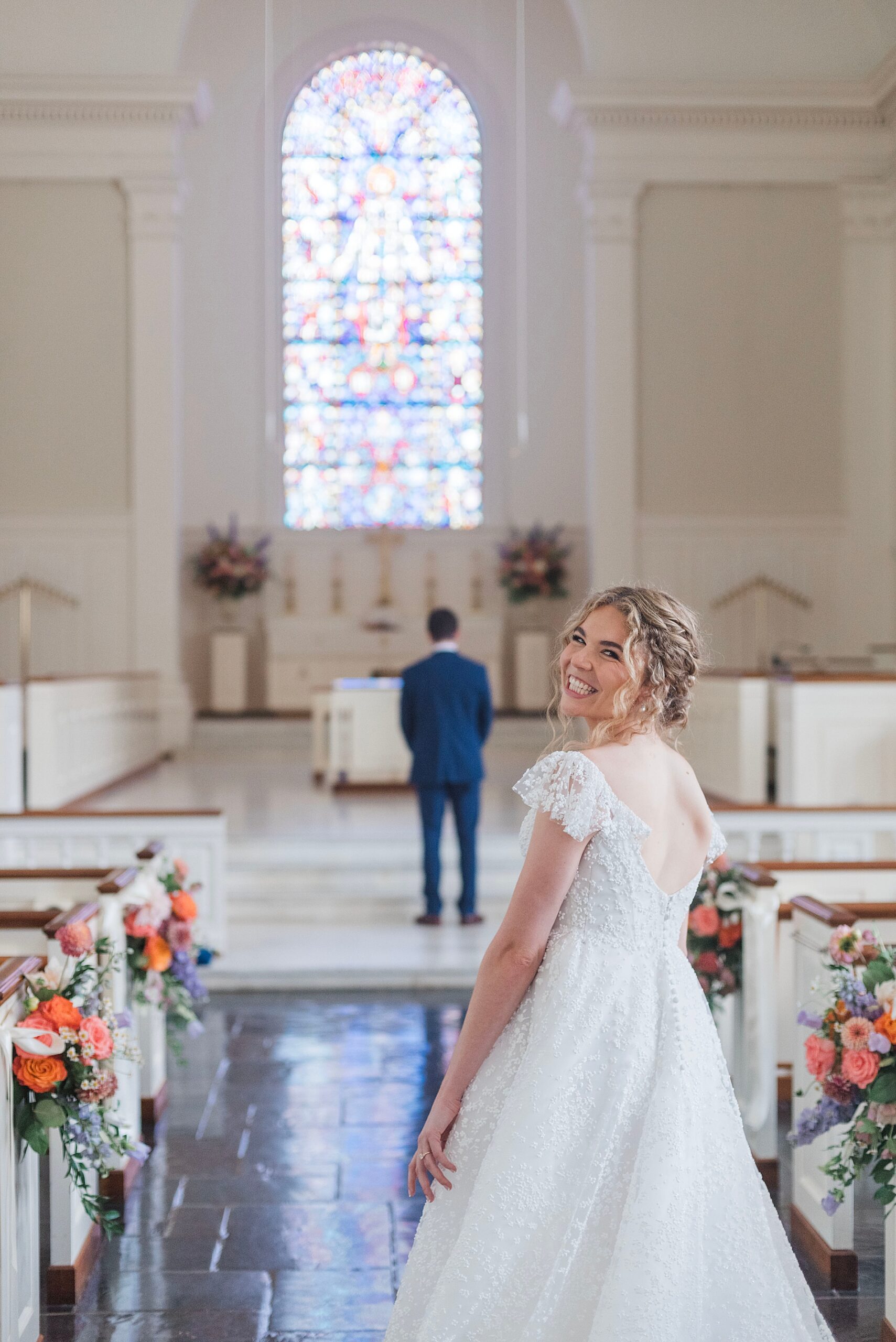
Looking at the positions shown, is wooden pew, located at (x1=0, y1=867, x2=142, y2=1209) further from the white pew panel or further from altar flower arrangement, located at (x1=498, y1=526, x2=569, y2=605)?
altar flower arrangement, located at (x1=498, y1=526, x2=569, y2=605)

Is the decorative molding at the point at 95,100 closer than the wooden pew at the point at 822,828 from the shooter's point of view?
No

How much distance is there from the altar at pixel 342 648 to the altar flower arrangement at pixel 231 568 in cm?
66

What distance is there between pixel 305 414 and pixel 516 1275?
47.9 feet

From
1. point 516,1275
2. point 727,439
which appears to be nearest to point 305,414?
point 727,439

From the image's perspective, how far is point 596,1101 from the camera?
84.7 inches

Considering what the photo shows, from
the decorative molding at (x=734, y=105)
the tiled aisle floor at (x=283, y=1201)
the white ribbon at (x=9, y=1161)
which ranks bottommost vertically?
the tiled aisle floor at (x=283, y=1201)

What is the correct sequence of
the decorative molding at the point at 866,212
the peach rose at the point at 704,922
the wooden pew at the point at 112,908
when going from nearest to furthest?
the wooden pew at the point at 112,908 < the peach rose at the point at 704,922 < the decorative molding at the point at 866,212

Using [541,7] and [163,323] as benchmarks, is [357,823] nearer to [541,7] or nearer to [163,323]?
[163,323]

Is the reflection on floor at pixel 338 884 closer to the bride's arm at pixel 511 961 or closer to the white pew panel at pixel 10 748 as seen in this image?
the white pew panel at pixel 10 748

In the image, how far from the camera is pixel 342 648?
15.2 meters

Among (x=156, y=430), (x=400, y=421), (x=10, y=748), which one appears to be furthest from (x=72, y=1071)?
(x=400, y=421)

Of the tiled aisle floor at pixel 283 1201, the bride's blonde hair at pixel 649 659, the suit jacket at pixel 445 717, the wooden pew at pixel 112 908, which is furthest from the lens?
the suit jacket at pixel 445 717

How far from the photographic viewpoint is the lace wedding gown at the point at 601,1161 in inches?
81.6

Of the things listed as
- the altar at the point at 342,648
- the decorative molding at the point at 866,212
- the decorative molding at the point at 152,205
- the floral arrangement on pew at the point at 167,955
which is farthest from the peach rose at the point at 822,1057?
the decorative molding at the point at 152,205
